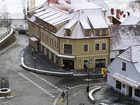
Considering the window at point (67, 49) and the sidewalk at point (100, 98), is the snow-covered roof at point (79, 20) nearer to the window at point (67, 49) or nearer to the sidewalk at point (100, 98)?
the window at point (67, 49)

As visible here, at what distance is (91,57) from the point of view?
81562mm

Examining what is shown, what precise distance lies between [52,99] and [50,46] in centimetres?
2165

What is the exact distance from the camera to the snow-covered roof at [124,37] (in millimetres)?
82875

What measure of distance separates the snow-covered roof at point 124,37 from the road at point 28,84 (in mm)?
10292

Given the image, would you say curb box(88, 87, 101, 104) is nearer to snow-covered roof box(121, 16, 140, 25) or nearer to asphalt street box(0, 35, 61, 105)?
asphalt street box(0, 35, 61, 105)

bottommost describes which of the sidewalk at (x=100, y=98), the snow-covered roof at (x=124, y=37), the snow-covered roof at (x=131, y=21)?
the sidewalk at (x=100, y=98)

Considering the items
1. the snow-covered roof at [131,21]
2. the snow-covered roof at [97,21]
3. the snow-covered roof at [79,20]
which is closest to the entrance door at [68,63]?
the snow-covered roof at [79,20]

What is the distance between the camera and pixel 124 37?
8394cm

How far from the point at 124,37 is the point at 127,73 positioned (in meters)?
17.7

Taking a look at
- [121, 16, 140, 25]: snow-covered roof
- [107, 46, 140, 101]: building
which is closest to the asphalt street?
[107, 46, 140, 101]: building

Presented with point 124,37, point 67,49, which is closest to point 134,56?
point 124,37

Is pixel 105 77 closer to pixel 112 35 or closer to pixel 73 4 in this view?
pixel 112 35

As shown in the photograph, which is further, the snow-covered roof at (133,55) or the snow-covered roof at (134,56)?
the snow-covered roof at (133,55)

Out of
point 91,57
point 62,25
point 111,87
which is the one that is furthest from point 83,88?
point 62,25
